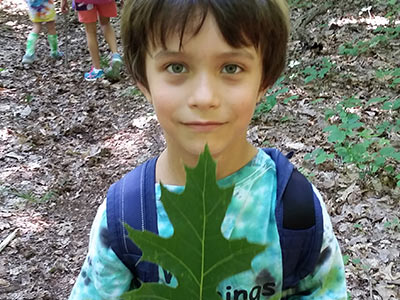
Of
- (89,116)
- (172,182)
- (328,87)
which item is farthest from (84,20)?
(172,182)

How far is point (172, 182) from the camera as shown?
4.02ft

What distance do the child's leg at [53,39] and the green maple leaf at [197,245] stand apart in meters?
6.40

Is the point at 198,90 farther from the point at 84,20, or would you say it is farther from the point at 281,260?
the point at 84,20

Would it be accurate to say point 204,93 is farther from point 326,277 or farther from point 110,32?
point 110,32

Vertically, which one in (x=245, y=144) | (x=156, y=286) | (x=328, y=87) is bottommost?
(x=328, y=87)

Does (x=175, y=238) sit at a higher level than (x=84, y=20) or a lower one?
higher

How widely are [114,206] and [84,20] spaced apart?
4.62m

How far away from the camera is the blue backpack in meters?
1.15

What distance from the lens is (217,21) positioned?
1.01 metres

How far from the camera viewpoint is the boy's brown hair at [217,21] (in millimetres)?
1012

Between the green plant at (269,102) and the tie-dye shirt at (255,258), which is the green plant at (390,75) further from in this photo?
the tie-dye shirt at (255,258)

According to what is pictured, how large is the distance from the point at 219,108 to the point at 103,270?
509 mm

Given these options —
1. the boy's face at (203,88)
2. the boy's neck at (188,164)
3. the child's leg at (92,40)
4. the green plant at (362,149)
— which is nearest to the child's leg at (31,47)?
the child's leg at (92,40)

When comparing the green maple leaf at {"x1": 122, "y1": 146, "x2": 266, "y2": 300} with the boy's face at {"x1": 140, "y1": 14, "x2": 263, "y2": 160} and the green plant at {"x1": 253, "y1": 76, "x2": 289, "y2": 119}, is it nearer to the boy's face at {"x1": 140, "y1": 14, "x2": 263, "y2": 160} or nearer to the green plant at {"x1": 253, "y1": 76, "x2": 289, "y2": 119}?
the boy's face at {"x1": 140, "y1": 14, "x2": 263, "y2": 160}
